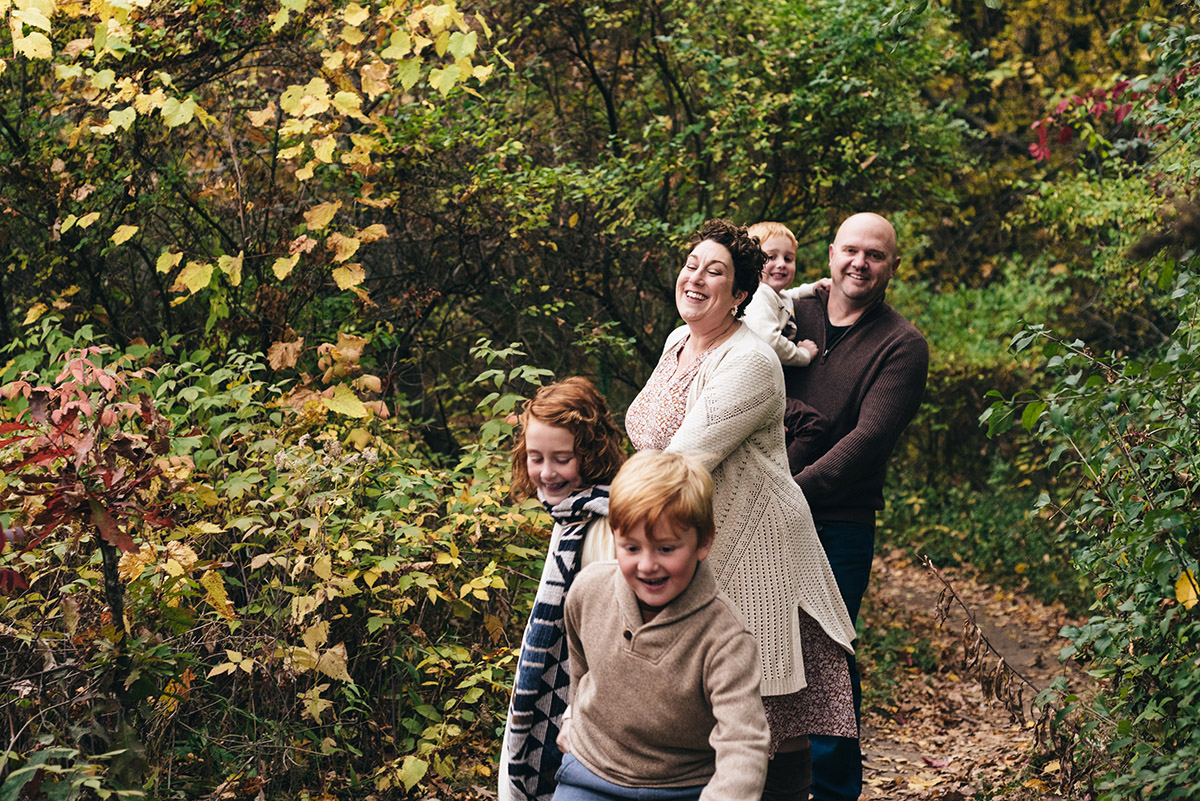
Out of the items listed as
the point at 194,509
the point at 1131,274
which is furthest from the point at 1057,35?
the point at 194,509

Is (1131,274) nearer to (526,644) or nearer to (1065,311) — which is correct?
(1065,311)

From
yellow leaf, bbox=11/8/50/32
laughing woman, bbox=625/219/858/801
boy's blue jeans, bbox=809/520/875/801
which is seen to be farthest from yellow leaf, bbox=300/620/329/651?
yellow leaf, bbox=11/8/50/32

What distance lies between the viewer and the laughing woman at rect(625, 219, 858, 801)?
2846 mm

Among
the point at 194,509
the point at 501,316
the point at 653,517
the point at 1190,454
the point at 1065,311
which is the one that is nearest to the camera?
the point at 653,517

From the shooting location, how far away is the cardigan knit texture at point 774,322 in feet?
11.6

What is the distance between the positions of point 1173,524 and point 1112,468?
21.5 inches

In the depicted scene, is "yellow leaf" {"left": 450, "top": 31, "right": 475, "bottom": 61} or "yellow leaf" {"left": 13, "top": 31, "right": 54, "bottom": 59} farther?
"yellow leaf" {"left": 450, "top": 31, "right": 475, "bottom": 61}

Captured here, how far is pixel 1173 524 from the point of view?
271 centimetres

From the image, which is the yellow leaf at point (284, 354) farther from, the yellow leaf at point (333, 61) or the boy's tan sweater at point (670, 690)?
the boy's tan sweater at point (670, 690)

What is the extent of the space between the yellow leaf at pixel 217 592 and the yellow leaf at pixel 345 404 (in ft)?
3.75

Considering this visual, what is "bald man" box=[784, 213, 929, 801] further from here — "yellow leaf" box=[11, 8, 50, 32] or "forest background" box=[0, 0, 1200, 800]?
"yellow leaf" box=[11, 8, 50, 32]

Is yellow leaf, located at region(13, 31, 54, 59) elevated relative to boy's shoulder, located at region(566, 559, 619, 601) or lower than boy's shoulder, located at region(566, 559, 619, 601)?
elevated

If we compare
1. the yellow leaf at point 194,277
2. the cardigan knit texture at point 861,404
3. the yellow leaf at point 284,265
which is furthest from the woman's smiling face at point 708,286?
the yellow leaf at point 194,277

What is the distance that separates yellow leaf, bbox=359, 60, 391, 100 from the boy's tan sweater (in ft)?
10.4
